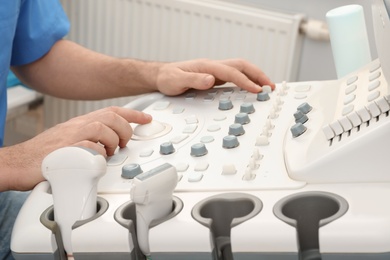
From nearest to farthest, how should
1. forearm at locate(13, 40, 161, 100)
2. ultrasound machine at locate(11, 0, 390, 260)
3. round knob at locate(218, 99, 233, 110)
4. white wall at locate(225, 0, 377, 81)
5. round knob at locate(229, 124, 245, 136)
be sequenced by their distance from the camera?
ultrasound machine at locate(11, 0, 390, 260), round knob at locate(229, 124, 245, 136), round knob at locate(218, 99, 233, 110), forearm at locate(13, 40, 161, 100), white wall at locate(225, 0, 377, 81)

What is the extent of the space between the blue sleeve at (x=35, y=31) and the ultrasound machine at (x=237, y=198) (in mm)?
564

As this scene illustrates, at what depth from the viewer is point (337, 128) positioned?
70 cm

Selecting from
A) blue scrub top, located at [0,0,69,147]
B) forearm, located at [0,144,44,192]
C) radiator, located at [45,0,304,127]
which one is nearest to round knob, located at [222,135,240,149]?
forearm, located at [0,144,44,192]

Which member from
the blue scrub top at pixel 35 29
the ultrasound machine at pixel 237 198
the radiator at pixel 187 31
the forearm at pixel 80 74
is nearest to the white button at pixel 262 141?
the ultrasound machine at pixel 237 198

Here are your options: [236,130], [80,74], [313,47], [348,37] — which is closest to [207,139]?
[236,130]

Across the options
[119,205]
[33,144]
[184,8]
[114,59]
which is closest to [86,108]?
[184,8]

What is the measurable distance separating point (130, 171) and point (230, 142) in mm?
120

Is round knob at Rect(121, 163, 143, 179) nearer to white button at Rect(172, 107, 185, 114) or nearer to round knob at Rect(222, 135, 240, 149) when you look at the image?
round knob at Rect(222, 135, 240, 149)

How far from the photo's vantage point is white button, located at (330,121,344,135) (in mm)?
700

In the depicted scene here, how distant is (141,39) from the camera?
6.69ft

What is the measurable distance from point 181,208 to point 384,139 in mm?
199

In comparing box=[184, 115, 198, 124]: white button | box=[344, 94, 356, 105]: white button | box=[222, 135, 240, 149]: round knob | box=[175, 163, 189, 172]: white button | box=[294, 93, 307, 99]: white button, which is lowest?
box=[184, 115, 198, 124]: white button

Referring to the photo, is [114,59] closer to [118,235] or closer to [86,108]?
[118,235]

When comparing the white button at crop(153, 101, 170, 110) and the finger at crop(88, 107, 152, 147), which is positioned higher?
the finger at crop(88, 107, 152, 147)
